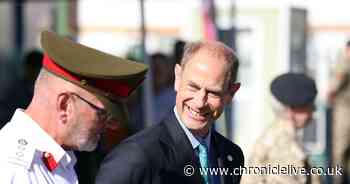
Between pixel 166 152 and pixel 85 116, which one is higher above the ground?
pixel 85 116

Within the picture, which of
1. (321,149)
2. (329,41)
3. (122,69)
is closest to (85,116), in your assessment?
(122,69)

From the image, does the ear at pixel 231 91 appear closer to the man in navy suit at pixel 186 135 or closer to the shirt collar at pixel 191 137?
the man in navy suit at pixel 186 135

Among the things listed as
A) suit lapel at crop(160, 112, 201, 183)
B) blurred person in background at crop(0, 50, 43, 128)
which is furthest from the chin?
blurred person in background at crop(0, 50, 43, 128)

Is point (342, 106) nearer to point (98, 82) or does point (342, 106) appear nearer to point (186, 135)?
point (186, 135)

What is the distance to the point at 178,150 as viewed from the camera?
9.31 ft

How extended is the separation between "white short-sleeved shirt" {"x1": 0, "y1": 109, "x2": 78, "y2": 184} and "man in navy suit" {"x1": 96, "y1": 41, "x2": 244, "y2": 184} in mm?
270

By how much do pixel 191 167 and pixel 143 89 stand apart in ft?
9.55

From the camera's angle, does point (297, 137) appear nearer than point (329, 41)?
Yes

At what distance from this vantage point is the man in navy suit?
2.72 m

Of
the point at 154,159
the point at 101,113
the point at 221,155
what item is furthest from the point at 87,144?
the point at 221,155

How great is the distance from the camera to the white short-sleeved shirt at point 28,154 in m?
2.30

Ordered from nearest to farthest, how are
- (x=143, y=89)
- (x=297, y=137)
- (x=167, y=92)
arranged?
(x=297, y=137) → (x=143, y=89) → (x=167, y=92)

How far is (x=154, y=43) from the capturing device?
12211 millimetres

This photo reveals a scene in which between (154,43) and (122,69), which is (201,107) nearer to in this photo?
(122,69)
